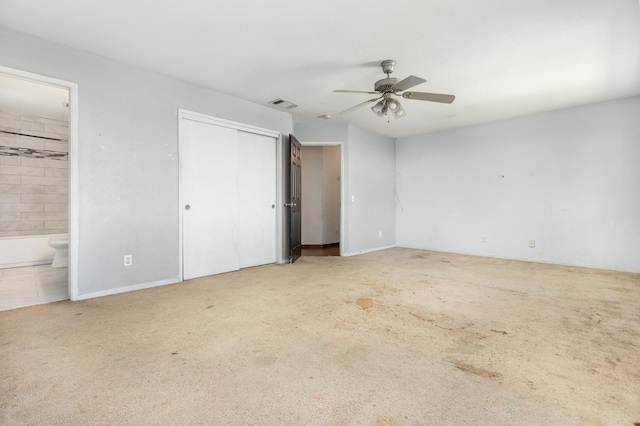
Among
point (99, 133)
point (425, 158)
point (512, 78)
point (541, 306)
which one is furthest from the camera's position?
point (425, 158)

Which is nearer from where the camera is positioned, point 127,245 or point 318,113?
point 127,245

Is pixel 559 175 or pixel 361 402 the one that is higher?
pixel 559 175

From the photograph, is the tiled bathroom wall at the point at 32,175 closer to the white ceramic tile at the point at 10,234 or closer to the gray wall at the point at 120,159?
the white ceramic tile at the point at 10,234

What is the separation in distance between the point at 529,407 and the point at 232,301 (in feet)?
7.86

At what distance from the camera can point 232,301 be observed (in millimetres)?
2885

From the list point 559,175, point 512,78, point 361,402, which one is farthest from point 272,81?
point 559,175

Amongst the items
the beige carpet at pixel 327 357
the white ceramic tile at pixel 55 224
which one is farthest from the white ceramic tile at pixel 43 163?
the beige carpet at pixel 327 357

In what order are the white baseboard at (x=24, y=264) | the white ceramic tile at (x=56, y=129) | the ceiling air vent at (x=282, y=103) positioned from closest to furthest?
the ceiling air vent at (x=282, y=103), the white baseboard at (x=24, y=264), the white ceramic tile at (x=56, y=129)

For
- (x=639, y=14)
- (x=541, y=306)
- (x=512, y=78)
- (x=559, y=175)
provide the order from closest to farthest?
(x=639, y=14)
(x=541, y=306)
(x=512, y=78)
(x=559, y=175)

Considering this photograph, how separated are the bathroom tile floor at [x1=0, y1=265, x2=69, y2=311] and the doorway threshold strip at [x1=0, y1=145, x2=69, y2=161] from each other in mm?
1983

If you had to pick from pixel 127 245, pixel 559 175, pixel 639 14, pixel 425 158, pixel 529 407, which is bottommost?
pixel 529 407

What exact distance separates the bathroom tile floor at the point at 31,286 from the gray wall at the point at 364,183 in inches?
162

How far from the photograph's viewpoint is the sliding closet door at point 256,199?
4438mm

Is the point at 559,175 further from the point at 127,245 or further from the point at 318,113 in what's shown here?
the point at 127,245
